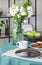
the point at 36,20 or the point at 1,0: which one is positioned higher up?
the point at 1,0

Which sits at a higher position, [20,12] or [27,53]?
[20,12]

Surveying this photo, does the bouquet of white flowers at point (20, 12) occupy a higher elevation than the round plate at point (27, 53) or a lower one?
higher

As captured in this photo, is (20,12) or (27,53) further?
(20,12)

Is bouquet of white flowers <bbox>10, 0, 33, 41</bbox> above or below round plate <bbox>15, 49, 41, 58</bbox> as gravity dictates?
above

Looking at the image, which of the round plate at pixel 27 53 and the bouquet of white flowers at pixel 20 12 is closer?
the round plate at pixel 27 53

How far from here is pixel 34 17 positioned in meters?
3.61

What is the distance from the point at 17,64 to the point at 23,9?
0.63 metres

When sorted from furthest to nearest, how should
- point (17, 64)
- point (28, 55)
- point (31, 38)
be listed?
point (31, 38), point (28, 55), point (17, 64)

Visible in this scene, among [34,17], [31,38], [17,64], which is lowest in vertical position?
[17,64]

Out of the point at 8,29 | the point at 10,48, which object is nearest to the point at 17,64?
the point at 10,48

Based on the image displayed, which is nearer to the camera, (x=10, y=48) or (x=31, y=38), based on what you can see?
(x=10, y=48)

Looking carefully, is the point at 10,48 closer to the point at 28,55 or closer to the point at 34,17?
the point at 28,55

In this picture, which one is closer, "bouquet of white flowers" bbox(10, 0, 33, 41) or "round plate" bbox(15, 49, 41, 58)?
"round plate" bbox(15, 49, 41, 58)

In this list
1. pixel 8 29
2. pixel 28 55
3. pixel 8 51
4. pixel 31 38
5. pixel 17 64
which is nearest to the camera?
pixel 17 64
